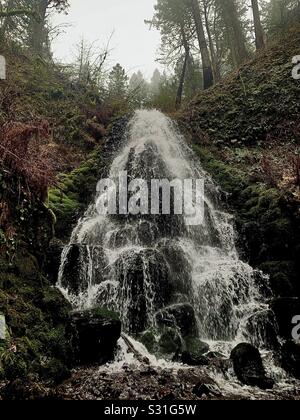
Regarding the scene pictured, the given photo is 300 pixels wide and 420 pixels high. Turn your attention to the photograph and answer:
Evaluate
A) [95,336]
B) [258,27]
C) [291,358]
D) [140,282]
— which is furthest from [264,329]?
[258,27]

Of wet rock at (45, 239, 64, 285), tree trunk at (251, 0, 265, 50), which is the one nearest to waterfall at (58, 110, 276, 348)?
wet rock at (45, 239, 64, 285)

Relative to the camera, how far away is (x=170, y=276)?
7.27 metres

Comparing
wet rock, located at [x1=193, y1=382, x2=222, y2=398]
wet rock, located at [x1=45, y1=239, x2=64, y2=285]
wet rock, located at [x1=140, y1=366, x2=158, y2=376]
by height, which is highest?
wet rock, located at [x1=45, y1=239, x2=64, y2=285]

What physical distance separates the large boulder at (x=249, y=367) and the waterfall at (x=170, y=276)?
1.19 meters

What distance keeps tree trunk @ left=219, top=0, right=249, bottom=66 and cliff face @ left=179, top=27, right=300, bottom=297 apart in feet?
7.80

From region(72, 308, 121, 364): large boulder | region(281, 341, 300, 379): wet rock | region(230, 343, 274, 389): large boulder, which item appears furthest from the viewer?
region(72, 308, 121, 364): large boulder

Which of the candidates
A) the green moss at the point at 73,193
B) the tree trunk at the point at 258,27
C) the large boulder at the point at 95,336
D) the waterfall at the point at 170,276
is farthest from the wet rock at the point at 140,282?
the tree trunk at the point at 258,27

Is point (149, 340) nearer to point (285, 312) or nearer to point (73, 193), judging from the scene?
point (285, 312)

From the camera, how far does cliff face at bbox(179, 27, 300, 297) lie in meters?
8.16

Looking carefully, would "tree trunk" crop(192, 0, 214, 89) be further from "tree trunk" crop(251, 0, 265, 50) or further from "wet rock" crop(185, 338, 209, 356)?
"wet rock" crop(185, 338, 209, 356)

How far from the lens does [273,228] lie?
27.4 feet

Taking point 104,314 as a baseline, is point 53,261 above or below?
above

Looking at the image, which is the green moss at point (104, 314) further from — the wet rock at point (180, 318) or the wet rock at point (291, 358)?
the wet rock at point (291, 358)

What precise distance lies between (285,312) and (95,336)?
3484 mm
